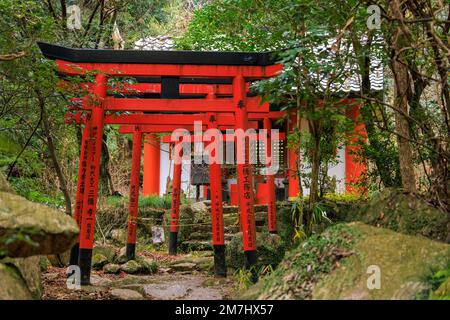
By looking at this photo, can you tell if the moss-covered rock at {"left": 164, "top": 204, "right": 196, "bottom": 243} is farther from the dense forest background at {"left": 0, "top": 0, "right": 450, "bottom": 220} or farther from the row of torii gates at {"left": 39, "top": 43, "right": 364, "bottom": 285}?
the row of torii gates at {"left": 39, "top": 43, "right": 364, "bottom": 285}

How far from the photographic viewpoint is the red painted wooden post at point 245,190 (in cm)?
987

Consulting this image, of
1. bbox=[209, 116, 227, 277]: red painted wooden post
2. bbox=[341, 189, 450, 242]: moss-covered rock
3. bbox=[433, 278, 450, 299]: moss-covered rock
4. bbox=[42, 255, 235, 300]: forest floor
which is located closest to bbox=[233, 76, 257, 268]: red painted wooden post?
bbox=[42, 255, 235, 300]: forest floor

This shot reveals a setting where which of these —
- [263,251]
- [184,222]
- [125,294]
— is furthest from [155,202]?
[125,294]

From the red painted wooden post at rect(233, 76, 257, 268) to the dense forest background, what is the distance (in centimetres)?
81

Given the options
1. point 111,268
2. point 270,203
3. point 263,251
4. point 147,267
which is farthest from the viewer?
point 270,203

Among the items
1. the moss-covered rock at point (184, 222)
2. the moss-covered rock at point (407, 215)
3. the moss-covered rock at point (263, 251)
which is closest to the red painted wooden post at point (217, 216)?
the moss-covered rock at point (263, 251)

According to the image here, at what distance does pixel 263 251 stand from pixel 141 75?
3.65 meters

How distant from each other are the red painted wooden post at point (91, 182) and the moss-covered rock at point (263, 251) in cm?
283

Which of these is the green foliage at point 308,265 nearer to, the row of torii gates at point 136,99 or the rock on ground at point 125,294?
the rock on ground at point 125,294

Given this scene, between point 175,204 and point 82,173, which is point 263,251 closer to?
point 82,173

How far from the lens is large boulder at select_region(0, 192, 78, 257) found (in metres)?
4.87

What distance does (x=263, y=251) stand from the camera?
35.2 ft
